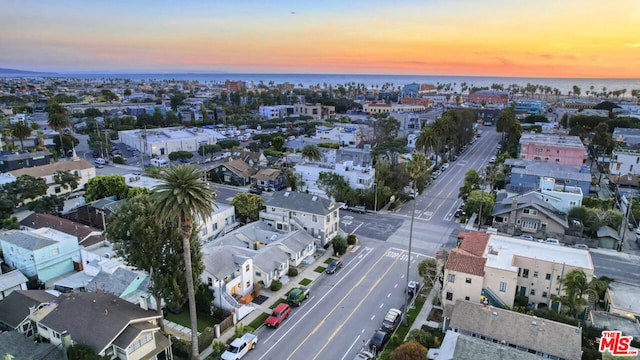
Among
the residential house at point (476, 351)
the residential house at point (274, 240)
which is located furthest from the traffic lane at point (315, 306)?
the residential house at point (476, 351)

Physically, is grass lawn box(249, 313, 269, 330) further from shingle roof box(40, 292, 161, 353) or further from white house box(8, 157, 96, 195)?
white house box(8, 157, 96, 195)

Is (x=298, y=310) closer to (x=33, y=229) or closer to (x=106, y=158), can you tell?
(x=33, y=229)

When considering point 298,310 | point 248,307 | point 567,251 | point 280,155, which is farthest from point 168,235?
point 280,155

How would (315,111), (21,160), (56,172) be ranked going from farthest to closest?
(315,111), (21,160), (56,172)

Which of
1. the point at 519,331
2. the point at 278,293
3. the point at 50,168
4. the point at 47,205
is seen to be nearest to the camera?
the point at 519,331

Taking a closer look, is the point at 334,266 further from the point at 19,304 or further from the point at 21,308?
the point at 19,304

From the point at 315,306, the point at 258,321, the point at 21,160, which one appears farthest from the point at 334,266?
the point at 21,160

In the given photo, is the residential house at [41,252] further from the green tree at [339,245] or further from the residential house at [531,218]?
the residential house at [531,218]
